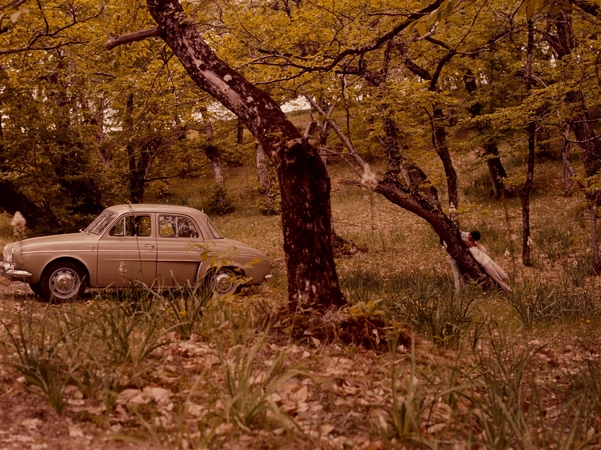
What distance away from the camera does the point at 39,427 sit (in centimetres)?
320

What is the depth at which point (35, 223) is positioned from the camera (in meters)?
16.8

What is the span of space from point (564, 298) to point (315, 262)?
186 inches

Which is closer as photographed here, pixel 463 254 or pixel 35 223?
pixel 463 254

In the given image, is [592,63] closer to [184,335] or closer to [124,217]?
[124,217]

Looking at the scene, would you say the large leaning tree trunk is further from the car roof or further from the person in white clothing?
the person in white clothing

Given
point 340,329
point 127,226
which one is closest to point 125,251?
point 127,226

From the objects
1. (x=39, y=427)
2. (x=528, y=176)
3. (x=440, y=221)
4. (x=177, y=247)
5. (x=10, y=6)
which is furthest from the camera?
(x=528, y=176)

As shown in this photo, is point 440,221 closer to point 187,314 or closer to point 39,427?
point 187,314

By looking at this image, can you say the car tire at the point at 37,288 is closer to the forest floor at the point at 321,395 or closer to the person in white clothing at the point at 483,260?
the forest floor at the point at 321,395

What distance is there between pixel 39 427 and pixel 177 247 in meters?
7.91

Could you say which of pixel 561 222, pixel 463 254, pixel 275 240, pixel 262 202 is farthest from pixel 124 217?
pixel 561 222

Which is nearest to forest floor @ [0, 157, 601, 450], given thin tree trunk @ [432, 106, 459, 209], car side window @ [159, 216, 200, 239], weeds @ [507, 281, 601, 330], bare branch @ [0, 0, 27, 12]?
weeds @ [507, 281, 601, 330]

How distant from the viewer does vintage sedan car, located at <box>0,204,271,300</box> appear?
10.0m

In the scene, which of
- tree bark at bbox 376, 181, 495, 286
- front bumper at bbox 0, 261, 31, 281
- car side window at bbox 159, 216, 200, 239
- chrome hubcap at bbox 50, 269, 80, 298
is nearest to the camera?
front bumper at bbox 0, 261, 31, 281
